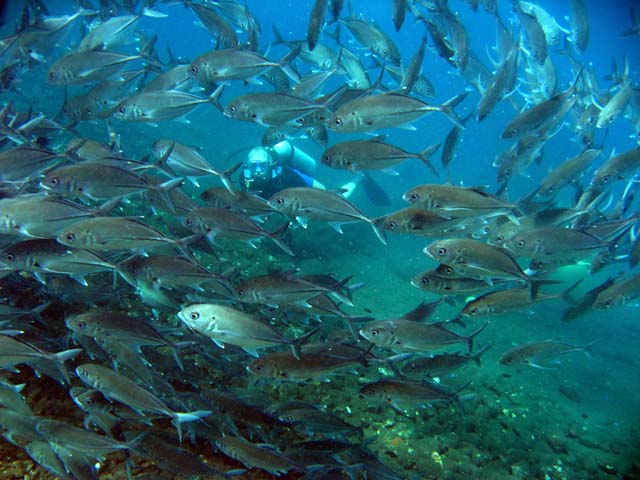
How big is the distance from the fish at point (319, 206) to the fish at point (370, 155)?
476 mm

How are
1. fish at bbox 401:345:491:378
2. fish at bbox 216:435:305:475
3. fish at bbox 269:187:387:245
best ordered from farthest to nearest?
fish at bbox 401:345:491:378
fish at bbox 269:187:387:245
fish at bbox 216:435:305:475

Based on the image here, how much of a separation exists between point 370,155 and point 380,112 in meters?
0.47

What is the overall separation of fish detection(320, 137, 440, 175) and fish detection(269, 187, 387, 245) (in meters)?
0.48

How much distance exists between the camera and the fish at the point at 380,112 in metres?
4.29

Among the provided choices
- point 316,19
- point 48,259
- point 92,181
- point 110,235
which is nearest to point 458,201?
point 316,19

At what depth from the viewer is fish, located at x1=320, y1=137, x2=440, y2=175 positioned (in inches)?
173

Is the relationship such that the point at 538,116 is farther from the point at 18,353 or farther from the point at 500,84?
the point at 18,353

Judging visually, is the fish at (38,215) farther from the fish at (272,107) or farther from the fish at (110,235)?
the fish at (272,107)

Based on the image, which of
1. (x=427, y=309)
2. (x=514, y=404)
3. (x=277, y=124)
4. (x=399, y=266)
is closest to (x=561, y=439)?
(x=514, y=404)

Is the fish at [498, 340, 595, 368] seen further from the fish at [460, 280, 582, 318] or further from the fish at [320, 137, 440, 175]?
the fish at [320, 137, 440, 175]

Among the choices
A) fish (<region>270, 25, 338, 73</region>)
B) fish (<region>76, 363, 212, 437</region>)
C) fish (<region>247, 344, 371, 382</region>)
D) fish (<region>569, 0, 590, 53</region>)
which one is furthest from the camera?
fish (<region>270, 25, 338, 73</region>)

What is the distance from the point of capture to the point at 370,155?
176 inches

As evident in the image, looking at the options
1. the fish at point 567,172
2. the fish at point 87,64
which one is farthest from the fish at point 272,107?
the fish at point 567,172

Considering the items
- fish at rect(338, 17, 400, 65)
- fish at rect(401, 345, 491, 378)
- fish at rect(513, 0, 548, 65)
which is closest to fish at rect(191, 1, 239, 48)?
fish at rect(338, 17, 400, 65)
